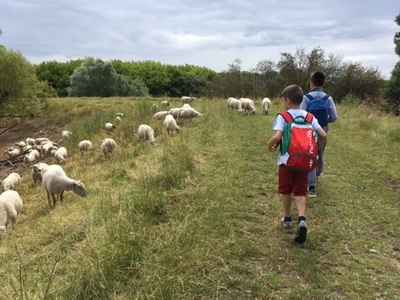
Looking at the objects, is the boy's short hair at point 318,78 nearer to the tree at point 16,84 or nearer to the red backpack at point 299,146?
the red backpack at point 299,146

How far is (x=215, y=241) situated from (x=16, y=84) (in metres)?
27.8

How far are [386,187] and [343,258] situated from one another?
12.0 ft

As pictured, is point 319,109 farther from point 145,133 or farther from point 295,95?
point 145,133

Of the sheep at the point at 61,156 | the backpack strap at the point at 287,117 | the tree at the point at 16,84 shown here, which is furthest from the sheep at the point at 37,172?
the tree at the point at 16,84

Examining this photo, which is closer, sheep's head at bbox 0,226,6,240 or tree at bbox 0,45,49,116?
sheep's head at bbox 0,226,6,240

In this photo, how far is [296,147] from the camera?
13.5ft

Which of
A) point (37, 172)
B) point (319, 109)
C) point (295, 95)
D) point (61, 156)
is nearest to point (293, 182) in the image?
point (295, 95)

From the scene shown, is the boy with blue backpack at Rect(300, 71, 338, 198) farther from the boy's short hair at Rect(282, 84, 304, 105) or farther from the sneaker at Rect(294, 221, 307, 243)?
the sneaker at Rect(294, 221, 307, 243)

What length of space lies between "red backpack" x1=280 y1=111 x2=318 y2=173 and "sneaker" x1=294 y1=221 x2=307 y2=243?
0.66m

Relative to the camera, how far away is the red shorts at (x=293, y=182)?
4.36m

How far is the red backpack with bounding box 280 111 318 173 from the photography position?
4.11m

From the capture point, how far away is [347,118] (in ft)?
54.4

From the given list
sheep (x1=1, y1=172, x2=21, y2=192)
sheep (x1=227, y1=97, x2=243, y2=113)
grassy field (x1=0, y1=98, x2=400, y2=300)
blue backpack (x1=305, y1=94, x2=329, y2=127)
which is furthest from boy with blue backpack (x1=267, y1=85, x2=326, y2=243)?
sheep (x1=227, y1=97, x2=243, y2=113)

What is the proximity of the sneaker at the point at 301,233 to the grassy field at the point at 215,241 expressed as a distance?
89mm
